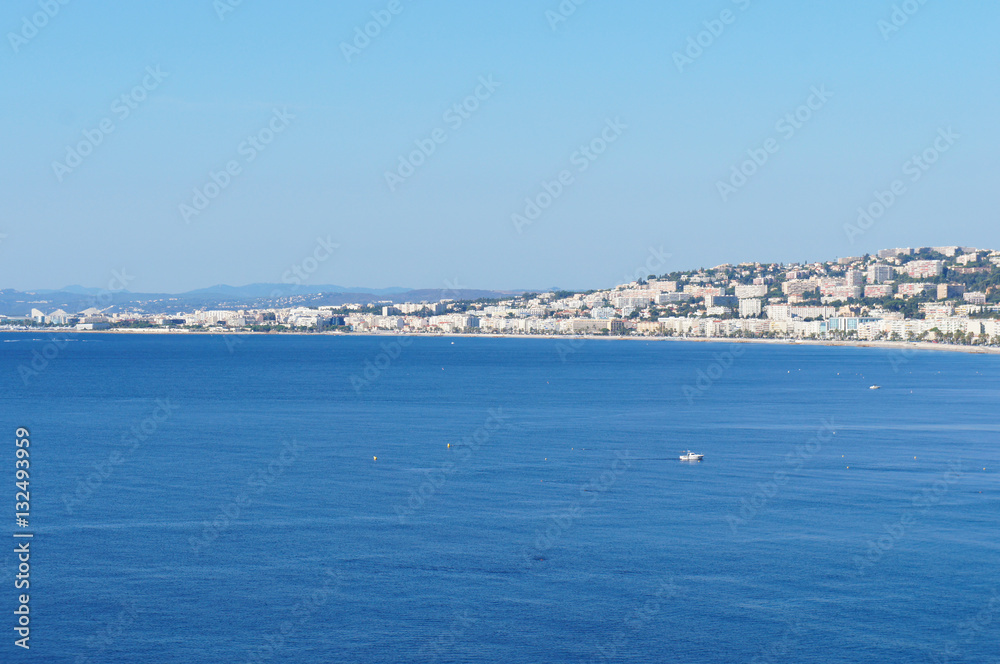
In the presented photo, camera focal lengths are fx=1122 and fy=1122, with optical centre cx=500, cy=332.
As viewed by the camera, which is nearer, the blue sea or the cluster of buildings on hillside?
the blue sea

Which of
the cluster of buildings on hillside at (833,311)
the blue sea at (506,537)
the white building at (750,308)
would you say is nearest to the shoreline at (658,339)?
the cluster of buildings on hillside at (833,311)

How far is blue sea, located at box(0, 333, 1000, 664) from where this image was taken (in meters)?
16.1

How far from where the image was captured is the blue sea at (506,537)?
52.9 ft

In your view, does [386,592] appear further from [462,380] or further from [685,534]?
[462,380]

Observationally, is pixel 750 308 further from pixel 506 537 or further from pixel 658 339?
pixel 506 537

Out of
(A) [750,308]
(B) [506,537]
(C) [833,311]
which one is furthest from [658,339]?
(B) [506,537]

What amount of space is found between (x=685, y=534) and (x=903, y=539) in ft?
13.6

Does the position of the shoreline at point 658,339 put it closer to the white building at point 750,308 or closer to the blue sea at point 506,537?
the white building at point 750,308

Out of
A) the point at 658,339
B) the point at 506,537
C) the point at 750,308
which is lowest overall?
the point at 506,537

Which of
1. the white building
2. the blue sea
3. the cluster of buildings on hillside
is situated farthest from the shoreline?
the blue sea

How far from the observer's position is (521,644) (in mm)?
15820

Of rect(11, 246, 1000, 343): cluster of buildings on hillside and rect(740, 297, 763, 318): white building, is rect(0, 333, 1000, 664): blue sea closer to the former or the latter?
rect(11, 246, 1000, 343): cluster of buildings on hillside

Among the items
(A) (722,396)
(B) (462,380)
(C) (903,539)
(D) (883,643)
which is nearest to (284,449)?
(C) (903,539)

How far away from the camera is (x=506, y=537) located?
835 inches
